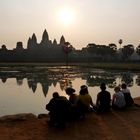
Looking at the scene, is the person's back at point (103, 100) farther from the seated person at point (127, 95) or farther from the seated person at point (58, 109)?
the seated person at point (58, 109)

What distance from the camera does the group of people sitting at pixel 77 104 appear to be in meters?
12.2

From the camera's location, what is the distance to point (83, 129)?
12.1 meters

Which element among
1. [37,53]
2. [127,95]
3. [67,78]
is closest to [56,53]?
[37,53]

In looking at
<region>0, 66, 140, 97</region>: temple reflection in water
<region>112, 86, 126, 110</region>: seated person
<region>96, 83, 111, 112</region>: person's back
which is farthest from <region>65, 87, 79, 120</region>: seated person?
<region>0, 66, 140, 97</region>: temple reflection in water

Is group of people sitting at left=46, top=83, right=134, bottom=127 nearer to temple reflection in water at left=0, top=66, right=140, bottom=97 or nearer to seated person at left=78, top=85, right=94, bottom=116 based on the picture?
seated person at left=78, top=85, right=94, bottom=116

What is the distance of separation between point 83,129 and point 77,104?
167cm

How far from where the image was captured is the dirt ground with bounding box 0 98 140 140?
11.1 m

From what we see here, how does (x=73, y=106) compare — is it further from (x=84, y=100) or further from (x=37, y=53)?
(x=37, y=53)

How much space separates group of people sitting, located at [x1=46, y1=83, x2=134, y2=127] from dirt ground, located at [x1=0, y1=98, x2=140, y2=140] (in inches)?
11.8

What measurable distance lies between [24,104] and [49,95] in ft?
15.1

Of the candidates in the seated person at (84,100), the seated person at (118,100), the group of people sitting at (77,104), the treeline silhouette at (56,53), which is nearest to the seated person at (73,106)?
the group of people sitting at (77,104)

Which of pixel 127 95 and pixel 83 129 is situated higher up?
pixel 127 95

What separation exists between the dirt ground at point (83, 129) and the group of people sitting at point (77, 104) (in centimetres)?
30

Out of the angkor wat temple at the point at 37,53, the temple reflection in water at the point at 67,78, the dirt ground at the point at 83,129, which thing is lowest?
the temple reflection in water at the point at 67,78
